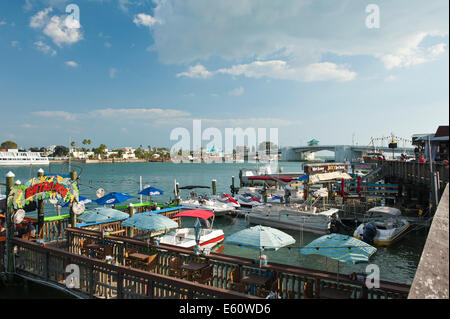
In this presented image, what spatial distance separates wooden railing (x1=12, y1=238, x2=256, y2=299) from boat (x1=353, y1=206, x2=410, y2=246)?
1575 centimetres

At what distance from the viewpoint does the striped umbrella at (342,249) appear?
8.60 m

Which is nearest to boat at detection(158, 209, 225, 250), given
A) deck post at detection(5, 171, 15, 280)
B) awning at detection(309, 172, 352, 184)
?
deck post at detection(5, 171, 15, 280)

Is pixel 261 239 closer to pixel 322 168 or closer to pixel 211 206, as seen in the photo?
pixel 211 206

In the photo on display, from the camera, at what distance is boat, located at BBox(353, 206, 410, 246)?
19.8m

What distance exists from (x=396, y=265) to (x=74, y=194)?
709 inches

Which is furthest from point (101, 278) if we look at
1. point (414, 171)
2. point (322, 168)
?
point (414, 171)

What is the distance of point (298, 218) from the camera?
2433 cm

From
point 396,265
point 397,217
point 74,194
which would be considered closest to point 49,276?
point 74,194

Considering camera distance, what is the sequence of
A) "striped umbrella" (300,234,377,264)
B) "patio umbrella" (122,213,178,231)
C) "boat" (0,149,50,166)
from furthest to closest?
"boat" (0,149,50,166), "patio umbrella" (122,213,178,231), "striped umbrella" (300,234,377,264)

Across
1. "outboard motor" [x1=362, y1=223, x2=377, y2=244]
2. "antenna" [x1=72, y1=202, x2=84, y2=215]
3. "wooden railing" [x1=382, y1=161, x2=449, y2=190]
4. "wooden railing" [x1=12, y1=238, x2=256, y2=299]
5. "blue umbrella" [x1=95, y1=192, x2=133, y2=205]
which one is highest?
"wooden railing" [x1=382, y1=161, x2=449, y2=190]

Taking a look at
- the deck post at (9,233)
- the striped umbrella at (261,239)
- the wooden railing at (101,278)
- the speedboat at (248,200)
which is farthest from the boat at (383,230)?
the deck post at (9,233)

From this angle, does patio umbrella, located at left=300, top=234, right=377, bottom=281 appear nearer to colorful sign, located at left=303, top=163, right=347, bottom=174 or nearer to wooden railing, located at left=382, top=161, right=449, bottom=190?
wooden railing, located at left=382, top=161, right=449, bottom=190

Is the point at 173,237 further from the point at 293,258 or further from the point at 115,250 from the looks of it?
the point at 293,258

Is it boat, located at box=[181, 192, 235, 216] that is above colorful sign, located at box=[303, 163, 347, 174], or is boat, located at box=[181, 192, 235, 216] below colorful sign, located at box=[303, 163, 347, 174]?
below
